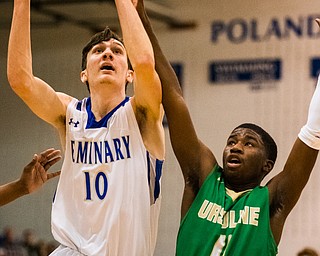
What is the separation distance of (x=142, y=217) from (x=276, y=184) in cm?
71

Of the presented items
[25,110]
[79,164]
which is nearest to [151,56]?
[79,164]

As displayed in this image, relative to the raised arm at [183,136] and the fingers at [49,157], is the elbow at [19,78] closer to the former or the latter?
the fingers at [49,157]

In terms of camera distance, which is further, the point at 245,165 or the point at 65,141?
the point at 65,141

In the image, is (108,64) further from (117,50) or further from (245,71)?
(245,71)

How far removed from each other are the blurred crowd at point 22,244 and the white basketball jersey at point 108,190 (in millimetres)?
8045

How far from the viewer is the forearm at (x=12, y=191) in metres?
4.89

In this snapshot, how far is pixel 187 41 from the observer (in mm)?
11930

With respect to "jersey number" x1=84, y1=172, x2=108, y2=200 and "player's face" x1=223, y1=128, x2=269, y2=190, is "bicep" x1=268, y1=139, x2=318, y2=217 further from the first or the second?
"jersey number" x1=84, y1=172, x2=108, y2=200

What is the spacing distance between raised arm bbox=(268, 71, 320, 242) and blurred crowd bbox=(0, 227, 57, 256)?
8.54 m

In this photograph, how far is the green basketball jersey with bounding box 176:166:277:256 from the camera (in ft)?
12.8

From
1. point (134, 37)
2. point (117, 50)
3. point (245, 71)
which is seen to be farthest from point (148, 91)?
point (245, 71)

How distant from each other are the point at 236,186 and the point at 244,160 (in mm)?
147

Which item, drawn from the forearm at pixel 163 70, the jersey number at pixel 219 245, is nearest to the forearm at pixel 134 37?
the forearm at pixel 163 70

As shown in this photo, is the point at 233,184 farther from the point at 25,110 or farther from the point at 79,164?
the point at 25,110
